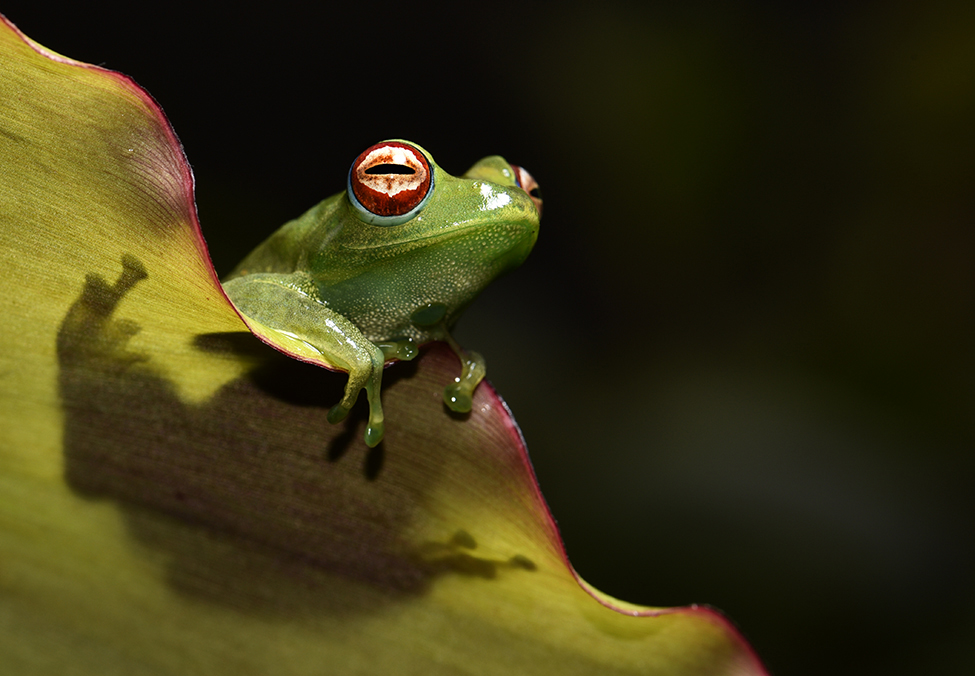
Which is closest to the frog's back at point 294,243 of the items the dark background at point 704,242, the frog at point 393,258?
the frog at point 393,258

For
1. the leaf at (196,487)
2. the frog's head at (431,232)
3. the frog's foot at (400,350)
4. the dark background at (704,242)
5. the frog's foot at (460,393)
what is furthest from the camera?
the dark background at (704,242)

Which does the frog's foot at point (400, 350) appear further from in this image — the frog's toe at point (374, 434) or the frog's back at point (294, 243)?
the frog's back at point (294, 243)

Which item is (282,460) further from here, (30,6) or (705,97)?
(30,6)

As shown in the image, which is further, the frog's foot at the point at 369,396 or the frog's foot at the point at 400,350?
the frog's foot at the point at 400,350

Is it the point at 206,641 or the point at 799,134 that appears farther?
the point at 799,134

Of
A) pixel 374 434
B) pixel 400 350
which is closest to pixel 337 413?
pixel 374 434

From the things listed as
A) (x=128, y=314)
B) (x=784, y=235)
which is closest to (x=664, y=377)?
(x=784, y=235)

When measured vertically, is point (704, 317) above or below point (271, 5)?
below
